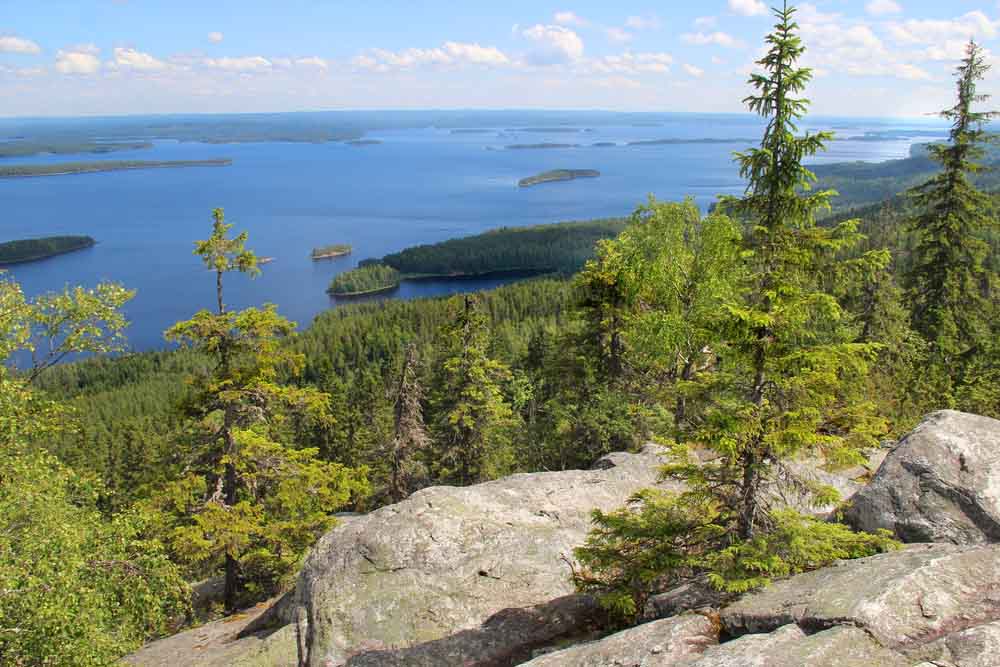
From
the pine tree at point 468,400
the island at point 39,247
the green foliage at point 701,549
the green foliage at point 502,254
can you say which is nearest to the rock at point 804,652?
the green foliage at point 701,549

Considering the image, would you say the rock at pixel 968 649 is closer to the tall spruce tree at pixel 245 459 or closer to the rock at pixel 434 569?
the rock at pixel 434 569

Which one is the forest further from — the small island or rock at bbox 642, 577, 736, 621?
the small island

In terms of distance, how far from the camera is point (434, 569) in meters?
13.7

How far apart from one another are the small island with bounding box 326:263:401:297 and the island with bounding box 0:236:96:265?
296ft

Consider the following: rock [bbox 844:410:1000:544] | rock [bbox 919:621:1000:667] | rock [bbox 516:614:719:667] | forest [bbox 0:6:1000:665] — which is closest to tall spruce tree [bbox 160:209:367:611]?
forest [bbox 0:6:1000:665]

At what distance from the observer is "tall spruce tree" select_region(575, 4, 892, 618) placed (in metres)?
8.73

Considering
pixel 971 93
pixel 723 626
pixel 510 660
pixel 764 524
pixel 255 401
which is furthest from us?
pixel 971 93

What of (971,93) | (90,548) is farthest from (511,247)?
(90,548)

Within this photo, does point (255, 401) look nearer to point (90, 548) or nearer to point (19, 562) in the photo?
point (90, 548)

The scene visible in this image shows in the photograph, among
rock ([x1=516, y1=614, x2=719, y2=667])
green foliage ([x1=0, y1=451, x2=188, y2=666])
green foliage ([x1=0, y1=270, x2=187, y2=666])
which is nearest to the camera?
rock ([x1=516, y1=614, x2=719, y2=667])

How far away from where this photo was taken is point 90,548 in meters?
12.5

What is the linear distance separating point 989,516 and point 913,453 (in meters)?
1.42

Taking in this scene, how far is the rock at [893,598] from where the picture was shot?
7.69 metres

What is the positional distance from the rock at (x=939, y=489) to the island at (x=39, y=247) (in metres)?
210
